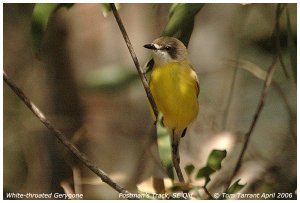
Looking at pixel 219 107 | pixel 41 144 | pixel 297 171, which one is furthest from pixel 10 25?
pixel 297 171

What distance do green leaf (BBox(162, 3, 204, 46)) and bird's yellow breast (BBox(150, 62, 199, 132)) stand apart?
7.2 inches

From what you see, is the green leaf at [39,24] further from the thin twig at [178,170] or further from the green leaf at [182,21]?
the thin twig at [178,170]

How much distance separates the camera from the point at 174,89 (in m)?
1.43

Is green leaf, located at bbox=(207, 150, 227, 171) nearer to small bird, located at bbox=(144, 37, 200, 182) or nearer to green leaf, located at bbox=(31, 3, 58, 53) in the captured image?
small bird, located at bbox=(144, 37, 200, 182)

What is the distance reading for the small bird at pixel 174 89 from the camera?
1.39 meters

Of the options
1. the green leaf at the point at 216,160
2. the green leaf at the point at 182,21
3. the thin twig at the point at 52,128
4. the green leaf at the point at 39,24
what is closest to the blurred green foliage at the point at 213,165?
the green leaf at the point at 216,160

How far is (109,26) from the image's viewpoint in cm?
162

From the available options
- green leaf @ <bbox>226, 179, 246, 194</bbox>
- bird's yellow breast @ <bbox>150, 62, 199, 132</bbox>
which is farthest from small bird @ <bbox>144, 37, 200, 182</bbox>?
green leaf @ <bbox>226, 179, 246, 194</bbox>

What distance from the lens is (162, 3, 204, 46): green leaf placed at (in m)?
1.20

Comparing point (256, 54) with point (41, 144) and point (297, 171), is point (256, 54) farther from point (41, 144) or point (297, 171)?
point (41, 144)

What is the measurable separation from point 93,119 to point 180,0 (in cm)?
47

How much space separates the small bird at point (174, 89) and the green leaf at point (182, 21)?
0.38 ft

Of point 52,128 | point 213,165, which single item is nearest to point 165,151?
point 213,165

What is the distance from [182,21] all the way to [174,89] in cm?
27
